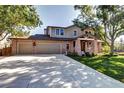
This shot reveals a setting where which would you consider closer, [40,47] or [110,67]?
[110,67]

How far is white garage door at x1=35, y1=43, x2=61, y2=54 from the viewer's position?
2914cm

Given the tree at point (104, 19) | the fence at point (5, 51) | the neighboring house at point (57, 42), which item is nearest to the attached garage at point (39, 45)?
the neighboring house at point (57, 42)

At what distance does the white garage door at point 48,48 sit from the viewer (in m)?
29.1

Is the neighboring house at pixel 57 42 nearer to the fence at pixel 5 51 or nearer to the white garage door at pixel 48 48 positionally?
the white garage door at pixel 48 48

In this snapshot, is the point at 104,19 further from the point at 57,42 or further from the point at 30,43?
the point at 30,43

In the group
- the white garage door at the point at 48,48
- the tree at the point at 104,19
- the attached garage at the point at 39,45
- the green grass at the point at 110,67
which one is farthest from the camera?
the white garage door at the point at 48,48

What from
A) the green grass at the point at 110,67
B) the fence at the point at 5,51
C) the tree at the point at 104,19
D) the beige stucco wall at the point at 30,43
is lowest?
the green grass at the point at 110,67

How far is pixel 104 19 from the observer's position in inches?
989

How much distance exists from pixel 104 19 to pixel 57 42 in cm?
909

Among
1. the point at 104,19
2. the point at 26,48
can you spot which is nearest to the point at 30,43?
the point at 26,48

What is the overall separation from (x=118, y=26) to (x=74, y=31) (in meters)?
8.92

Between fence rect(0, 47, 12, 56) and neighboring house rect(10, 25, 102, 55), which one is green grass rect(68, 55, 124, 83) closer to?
neighboring house rect(10, 25, 102, 55)
